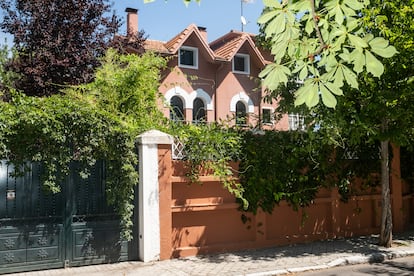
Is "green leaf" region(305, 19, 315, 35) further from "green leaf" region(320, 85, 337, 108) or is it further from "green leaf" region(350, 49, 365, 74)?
"green leaf" region(320, 85, 337, 108)

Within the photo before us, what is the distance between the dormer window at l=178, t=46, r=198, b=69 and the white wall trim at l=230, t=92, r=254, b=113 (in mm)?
2911

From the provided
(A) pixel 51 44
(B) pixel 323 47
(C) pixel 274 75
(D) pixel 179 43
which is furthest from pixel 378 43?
(D) pixel 179 43

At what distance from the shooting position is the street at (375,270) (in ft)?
24.0

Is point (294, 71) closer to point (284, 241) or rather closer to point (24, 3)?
point (284, 241)

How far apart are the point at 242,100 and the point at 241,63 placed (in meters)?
2.18

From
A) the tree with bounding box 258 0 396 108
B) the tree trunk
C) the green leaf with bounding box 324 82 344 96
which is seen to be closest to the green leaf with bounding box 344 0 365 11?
the tree with bounding box 258 0 396 108

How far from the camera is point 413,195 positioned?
1241 cm

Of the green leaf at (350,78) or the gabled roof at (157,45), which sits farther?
the gabled roof at (157,45)

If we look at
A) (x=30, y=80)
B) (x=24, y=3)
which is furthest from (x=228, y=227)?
(x=24, y=3)

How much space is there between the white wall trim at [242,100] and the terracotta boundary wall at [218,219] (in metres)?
13.0

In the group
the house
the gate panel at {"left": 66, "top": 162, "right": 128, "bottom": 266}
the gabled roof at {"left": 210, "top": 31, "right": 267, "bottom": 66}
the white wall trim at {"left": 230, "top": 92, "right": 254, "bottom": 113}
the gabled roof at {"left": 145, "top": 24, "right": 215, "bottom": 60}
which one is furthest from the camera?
the white wall trim at {"left": 230, "top": 92, "right": 254, "bottom": 113}

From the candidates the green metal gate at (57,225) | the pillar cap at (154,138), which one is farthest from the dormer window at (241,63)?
the green metal gate at (57,225)

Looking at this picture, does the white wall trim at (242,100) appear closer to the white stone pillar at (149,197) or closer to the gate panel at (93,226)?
the white stone pillar at (149,197)

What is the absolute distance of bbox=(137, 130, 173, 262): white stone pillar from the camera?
25.8ft
